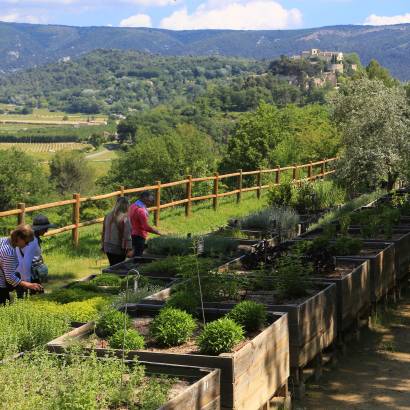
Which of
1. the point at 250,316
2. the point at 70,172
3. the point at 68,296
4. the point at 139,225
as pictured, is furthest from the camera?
the point at 70,172

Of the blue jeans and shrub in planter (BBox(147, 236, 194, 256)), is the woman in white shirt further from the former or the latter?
shrub in planter (BBox(147, 236, 194, 256))

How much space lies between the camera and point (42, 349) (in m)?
5.60

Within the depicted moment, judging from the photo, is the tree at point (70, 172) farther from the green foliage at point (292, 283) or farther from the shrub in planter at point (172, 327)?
the shrub in planter at point (172, 327)

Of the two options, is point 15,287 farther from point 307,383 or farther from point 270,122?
point 270,122

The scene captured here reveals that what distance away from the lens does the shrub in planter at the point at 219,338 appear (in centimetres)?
588

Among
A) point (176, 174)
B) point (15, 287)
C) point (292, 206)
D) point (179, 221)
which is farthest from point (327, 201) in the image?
point (176, 174)

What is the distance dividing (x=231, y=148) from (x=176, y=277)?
154 ft

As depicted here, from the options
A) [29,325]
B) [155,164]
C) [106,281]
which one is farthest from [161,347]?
[155,164]

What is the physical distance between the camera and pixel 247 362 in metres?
5.75

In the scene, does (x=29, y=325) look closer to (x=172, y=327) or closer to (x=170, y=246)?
(x=172, y=327)

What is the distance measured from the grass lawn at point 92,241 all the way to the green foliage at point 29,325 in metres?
4.91

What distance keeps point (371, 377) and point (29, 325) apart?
335 centimetres

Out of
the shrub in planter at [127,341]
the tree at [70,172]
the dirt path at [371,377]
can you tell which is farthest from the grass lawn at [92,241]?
the tree at [70,172]

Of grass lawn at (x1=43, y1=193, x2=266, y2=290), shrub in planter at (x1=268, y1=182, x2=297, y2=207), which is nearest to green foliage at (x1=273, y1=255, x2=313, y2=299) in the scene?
grass lawn at (x1=43, y1=193, x2=266, y2=290)
